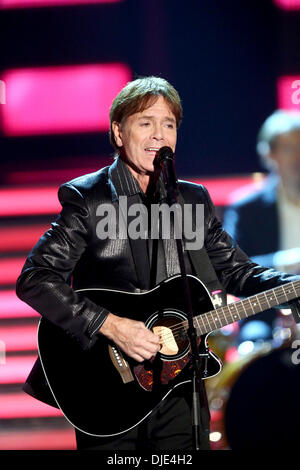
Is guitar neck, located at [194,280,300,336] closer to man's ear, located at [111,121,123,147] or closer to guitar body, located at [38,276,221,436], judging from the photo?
guitar body, located at [38,276,221,436]

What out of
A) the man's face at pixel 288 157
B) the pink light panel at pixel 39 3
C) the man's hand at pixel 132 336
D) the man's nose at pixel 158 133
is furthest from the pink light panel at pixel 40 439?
the pink light panel at pixel 39 3

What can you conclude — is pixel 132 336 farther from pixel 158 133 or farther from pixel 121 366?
pixel 158 133

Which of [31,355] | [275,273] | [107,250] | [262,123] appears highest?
[262,123]

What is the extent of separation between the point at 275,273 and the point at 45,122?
8.80ft

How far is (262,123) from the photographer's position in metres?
4.80

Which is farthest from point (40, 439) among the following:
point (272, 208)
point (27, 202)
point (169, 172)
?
point (169, 172)

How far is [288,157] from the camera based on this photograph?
16.5ft

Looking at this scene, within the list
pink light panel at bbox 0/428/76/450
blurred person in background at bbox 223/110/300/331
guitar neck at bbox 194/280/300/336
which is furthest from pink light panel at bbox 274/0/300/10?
pink light panel at bbox 0/428/76/450

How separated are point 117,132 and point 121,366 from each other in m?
1.18

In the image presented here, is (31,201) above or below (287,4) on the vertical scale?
below

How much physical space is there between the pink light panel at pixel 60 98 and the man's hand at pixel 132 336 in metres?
2.55
